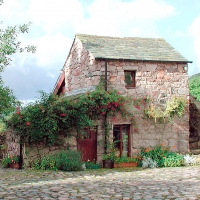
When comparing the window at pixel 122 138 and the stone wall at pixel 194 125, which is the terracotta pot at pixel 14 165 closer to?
the window at pixel 122 138

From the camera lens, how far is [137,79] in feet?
52.1

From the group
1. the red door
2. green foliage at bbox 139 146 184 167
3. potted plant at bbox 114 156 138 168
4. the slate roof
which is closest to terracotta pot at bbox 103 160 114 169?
potted plant at bbox 114 156 138 168

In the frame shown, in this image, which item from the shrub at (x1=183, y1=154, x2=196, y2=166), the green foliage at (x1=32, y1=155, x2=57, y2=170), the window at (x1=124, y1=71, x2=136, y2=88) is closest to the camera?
the green foliage at (x1=32, y1=155, x2=57, y2=170)

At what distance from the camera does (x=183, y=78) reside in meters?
16.6

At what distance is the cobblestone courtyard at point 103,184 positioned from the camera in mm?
8570

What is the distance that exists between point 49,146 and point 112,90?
3548mm

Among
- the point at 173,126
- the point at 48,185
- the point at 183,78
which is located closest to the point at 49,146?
the point at 48,185

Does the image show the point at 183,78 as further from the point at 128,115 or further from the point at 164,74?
the point at 128,115

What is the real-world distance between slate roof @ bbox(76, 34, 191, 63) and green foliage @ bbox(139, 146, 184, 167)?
403 cm

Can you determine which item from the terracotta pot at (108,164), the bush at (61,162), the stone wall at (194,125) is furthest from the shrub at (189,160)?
the bush at (61,162)

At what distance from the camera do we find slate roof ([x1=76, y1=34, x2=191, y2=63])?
16.0 metres

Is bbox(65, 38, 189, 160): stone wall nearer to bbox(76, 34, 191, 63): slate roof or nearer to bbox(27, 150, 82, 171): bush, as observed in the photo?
bbox(76, 34, 191, 63): slate roof

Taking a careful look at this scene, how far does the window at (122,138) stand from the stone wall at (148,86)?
30 centimetres

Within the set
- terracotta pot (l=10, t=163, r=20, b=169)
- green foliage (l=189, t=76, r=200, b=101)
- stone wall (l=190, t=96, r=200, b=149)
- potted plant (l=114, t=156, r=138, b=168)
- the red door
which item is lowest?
terracotta pot (l=10, t=163, r=20, b=169)
